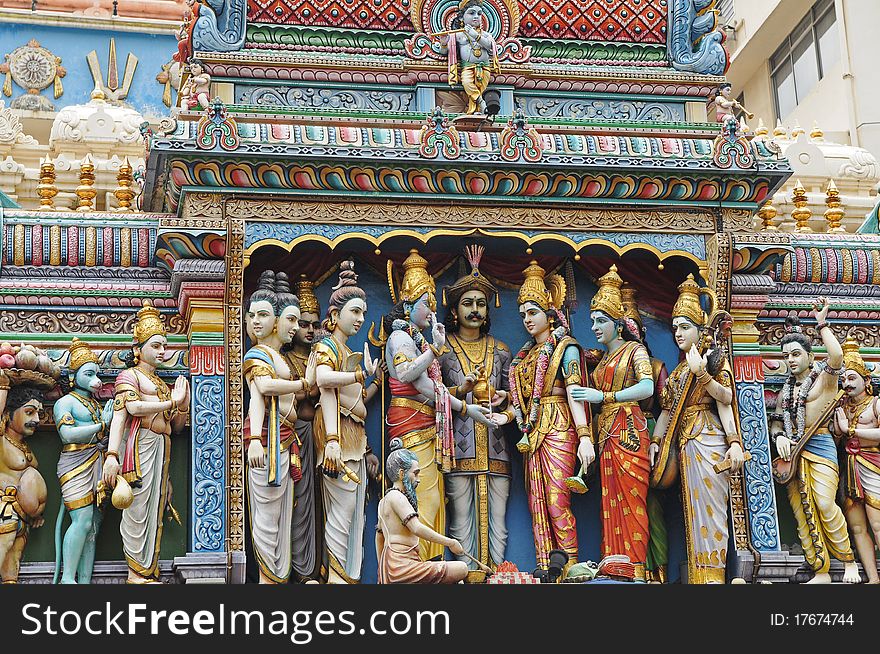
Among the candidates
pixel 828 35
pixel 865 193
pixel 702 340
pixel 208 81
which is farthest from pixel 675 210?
pixel 828 35

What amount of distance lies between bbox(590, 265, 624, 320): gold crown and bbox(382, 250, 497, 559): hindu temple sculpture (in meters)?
1.33

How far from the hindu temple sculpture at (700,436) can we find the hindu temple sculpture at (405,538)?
6.58 ft

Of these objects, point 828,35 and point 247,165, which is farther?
point 828,35

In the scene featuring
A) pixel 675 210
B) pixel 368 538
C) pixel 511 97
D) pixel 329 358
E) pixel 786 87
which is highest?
pixel 786 87

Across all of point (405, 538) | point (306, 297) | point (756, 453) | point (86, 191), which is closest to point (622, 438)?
point (756, 453)

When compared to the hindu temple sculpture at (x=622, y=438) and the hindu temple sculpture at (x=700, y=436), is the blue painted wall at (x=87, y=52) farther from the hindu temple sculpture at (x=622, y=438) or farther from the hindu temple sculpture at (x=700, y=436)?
the hindu temple sculpture at (x=700, y=436)

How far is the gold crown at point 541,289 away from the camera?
1645 cm

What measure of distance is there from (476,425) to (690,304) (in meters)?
2.06

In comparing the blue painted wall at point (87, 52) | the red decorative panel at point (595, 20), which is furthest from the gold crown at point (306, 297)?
the blue painted wall at point (87, 52)

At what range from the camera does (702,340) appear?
16.2 metres

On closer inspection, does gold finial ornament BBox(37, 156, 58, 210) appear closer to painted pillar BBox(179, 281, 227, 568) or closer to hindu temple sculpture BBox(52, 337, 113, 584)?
painted pillar BBox(179, 281, 227, 568)

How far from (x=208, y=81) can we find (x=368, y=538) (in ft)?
14.0

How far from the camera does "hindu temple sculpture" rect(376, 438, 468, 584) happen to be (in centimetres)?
1508

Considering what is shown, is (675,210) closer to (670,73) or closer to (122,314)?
(670,73)
